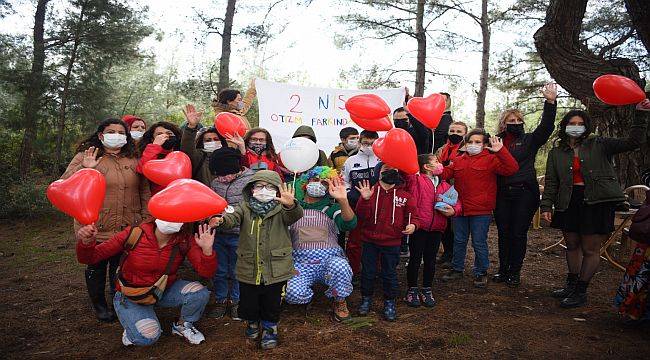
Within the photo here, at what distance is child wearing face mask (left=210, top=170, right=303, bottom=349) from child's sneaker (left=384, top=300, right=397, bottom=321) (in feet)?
3.40

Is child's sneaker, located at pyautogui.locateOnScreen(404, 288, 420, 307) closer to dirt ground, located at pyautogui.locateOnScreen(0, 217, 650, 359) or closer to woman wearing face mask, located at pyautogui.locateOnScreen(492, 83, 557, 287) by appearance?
dirt ground, located at pyautogui.locateOnScreen(0, 217, 650, 359)

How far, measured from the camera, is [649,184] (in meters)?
3.52

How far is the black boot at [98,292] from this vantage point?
11.5ft

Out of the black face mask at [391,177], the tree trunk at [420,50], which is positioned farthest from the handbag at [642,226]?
the tree trunk at [420,50]

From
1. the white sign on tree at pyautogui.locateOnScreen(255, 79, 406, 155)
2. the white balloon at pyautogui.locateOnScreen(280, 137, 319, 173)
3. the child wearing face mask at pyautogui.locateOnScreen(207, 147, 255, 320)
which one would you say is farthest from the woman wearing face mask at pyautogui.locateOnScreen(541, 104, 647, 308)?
the white sign on tree at pyautogui.locateOnScreen(255, 79, 406, 155)

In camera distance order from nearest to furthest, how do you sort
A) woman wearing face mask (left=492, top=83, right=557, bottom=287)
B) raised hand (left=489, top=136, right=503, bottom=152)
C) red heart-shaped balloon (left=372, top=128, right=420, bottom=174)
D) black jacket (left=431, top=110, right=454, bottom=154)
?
red heart-shaped balloon (left=372, top=128, right=420, bottom=174) → raised hand (left=489, top=136, right=503, bottom=152) → woman wearing face mask (left=492, top=83, right=557, bottom=287) → black jacket (left=431, top=110, right=454, bottom=154)

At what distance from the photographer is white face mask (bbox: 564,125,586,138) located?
3.84 metres

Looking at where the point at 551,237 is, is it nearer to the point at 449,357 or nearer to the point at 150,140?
the point at 449,357

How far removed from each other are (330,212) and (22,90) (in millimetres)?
9495

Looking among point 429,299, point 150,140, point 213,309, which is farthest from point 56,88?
point 429,299

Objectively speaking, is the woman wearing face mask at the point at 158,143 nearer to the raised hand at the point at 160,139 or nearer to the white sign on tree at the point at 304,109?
the raised hand at the point at 160,139

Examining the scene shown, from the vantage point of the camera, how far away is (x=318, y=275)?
3.58 metres

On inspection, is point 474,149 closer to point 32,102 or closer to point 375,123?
point 375,123

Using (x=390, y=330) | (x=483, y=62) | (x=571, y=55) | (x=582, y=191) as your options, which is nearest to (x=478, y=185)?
(x=582, y=191)
